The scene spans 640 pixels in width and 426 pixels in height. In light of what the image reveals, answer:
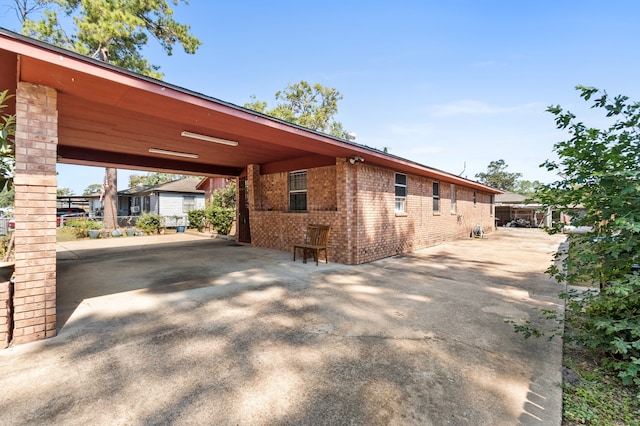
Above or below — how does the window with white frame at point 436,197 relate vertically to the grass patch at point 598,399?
above

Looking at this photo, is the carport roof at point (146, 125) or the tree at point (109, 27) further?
the tree at point (109, 27)

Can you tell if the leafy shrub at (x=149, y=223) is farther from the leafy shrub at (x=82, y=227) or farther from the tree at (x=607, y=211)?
the tree at (x=607, y=211)

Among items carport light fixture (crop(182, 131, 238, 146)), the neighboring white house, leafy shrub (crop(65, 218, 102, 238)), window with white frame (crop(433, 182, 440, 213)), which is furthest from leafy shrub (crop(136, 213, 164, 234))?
window with white frame (crop(433, 182, 440, 213))

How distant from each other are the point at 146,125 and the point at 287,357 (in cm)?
535

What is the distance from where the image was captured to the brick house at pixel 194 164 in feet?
9.68

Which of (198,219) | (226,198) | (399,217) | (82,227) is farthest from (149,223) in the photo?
(399,217)

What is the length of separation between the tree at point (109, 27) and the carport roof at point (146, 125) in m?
8.19

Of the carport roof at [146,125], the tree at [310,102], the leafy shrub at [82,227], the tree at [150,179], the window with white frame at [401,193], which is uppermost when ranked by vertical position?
the tree at [310,102]

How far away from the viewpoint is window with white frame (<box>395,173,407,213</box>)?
362 inches

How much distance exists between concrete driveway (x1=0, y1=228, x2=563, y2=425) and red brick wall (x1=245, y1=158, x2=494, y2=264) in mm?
2320

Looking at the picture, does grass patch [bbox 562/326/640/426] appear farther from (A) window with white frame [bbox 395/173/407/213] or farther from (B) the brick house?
(A) window with white frame [bbox 395/173/407/213]

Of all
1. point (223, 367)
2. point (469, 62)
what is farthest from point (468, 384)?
point (469, 62)

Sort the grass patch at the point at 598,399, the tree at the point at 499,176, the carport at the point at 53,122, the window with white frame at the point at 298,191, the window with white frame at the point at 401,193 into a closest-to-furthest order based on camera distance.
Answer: the grass patch at the point at 598,399, the carport at the point at 53,122, the window with white frame at the point at 298,191, the window with white frame at the point at 401,193, the tree at the point at 499,176

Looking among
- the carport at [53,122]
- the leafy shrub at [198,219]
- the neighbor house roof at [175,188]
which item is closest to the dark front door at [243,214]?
the carport at [53,122]
